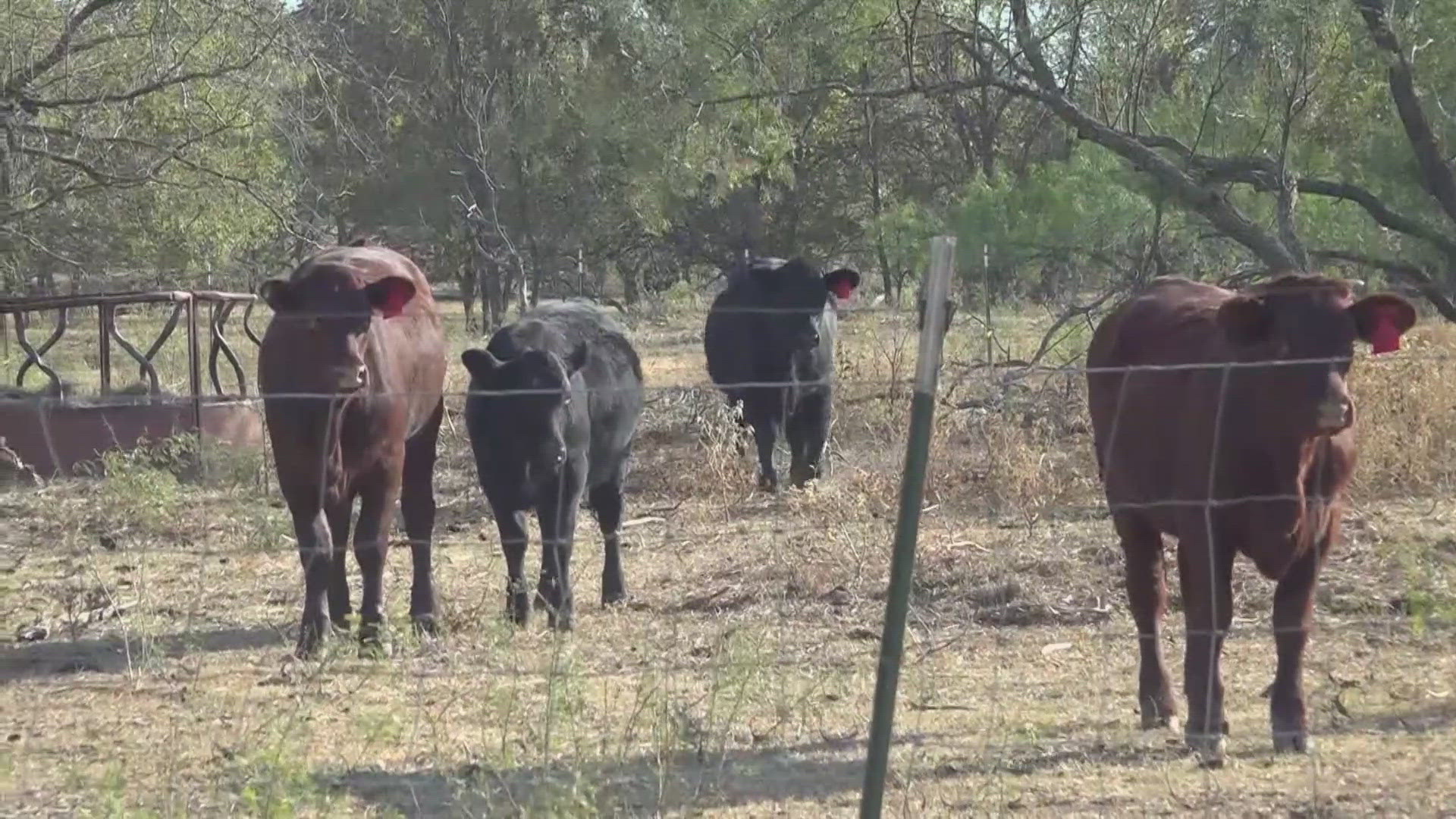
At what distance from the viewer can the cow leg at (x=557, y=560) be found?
7.94 metres

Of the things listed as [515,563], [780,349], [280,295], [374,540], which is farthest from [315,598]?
[780,349]

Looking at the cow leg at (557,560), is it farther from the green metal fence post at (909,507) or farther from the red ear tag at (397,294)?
the green metal fence post at (909,507)

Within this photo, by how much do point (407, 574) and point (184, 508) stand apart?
1.88 m

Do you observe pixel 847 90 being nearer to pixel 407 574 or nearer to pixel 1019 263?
pixel 1019 263

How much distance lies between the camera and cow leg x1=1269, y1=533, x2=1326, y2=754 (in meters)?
5.95

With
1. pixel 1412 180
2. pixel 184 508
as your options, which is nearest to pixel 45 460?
pixel 184 508

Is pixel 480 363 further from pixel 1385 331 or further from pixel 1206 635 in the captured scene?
pixel 1385 331

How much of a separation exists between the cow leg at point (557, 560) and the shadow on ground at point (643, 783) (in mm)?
1749

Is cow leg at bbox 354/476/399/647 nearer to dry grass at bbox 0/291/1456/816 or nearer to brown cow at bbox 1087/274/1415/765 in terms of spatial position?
dry grass at bbox 0/291/1456/816

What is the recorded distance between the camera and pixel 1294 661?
5.96 metres

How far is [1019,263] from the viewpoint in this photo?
13859mm


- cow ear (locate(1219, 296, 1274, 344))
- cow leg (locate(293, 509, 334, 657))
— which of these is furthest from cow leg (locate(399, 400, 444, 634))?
cow ear (locate(1219, 296, 1274, 344))

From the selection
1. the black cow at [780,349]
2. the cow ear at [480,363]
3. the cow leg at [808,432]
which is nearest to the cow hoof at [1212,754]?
the cow ear at [480,363]

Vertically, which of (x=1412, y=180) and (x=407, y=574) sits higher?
(x=1412, y=180)
